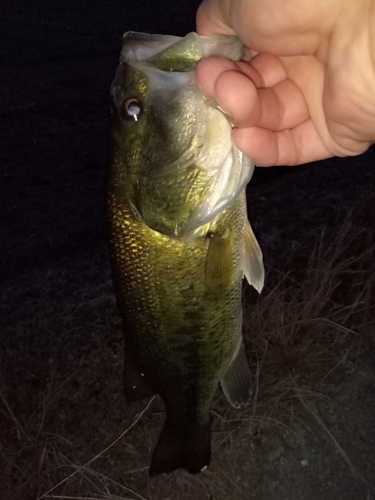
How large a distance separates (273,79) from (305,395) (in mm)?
1602

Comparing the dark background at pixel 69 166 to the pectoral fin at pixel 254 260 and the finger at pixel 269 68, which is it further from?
the finger at pixel 269 68

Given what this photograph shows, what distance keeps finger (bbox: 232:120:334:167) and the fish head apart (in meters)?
0.03

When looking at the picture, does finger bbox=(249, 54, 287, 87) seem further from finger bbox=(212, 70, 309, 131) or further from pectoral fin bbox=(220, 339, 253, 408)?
pectoral fin bbox=(220, 339, 253, 408)

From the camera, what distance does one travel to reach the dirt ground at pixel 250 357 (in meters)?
2.43

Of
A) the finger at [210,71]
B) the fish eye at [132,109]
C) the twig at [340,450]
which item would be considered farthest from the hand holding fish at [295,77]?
the twig at [340,450]

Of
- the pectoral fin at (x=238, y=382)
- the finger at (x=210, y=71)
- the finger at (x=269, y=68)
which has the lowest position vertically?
the pectoral fin at (x=238, y=382)

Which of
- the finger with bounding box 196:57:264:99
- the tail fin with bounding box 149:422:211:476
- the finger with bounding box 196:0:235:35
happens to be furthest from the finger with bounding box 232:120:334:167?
the tail fin with bounding box 149:422:211:476

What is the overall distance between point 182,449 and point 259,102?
115 centimetres

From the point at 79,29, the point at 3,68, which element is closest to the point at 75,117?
the point at 3,68

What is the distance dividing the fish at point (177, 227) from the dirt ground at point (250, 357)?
871 mm

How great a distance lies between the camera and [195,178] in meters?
1.30

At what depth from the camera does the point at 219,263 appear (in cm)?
142

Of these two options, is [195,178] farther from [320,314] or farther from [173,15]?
[173,15]

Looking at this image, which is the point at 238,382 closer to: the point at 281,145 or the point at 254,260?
the point at 254,260
